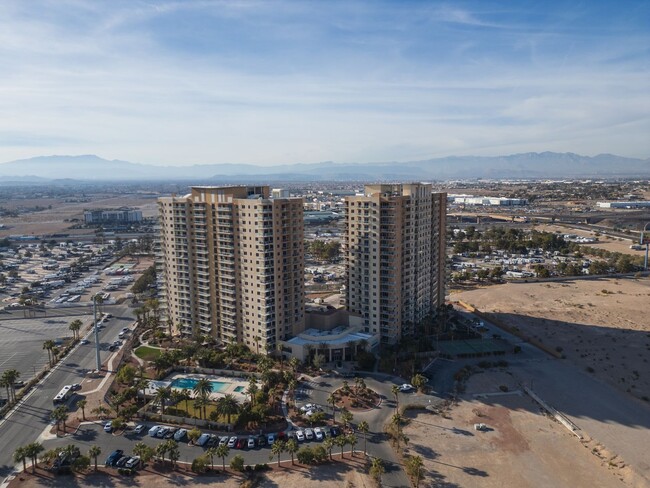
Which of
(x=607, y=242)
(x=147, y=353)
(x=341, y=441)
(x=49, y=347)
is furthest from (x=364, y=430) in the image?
(x=607, y=242)

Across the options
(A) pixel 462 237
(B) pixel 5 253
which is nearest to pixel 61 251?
(B) pixel 5 253

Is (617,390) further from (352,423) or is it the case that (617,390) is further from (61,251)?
(61,251)

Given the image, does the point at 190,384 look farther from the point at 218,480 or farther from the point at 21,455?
the point at 21,455

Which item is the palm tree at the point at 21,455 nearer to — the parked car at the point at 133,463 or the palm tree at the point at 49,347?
the parked car at the point at 133,463

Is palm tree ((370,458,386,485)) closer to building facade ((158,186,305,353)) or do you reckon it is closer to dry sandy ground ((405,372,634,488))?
dry sandy ground ((405,372,634,488))

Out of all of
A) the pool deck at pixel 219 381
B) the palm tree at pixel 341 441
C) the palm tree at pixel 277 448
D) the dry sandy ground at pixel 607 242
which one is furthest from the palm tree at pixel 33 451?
the dry sandy ground at pixel 607 242
